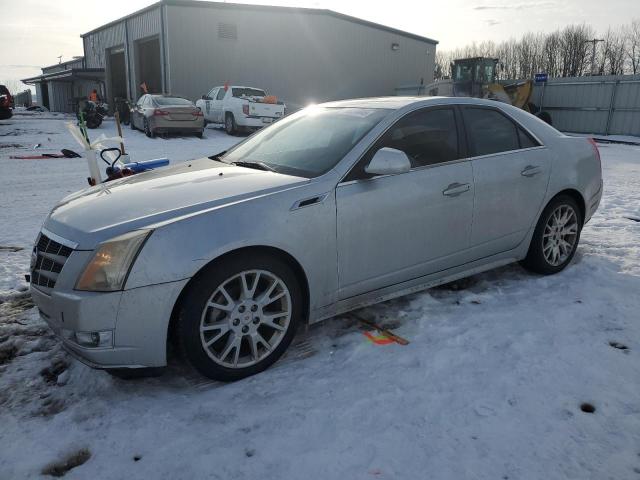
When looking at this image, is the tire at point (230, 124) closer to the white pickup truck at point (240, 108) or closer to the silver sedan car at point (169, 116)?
the white pickup truck at point (240, 108)

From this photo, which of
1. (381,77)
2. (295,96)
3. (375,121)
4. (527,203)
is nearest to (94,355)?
(375,121)

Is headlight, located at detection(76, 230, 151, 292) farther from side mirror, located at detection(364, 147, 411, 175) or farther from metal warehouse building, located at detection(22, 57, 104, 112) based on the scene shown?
metal warehouse building, located at detection(22, 57, 104, 112)

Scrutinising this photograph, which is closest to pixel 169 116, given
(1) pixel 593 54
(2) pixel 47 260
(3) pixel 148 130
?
(3) pixel 148 130

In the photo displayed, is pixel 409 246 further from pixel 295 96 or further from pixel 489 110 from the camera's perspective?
pixel 295 96

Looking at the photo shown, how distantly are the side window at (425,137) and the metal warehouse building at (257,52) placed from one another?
73.8 ft

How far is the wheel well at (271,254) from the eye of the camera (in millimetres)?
2691

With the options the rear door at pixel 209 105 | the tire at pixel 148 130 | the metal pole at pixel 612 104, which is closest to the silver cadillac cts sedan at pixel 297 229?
the tire at pixel 148 130

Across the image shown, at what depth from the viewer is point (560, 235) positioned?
4477mm

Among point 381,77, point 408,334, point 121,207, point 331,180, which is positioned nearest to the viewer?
point 121,207

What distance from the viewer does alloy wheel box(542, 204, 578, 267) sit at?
14.4ft

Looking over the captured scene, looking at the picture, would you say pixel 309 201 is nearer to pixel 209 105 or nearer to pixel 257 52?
pixel 209 105

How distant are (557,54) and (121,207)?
6892 centimetres

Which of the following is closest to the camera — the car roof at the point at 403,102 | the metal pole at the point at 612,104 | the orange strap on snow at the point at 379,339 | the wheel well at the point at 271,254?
the wheel well at the point at 271,254

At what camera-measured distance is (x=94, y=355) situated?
2.58 m
